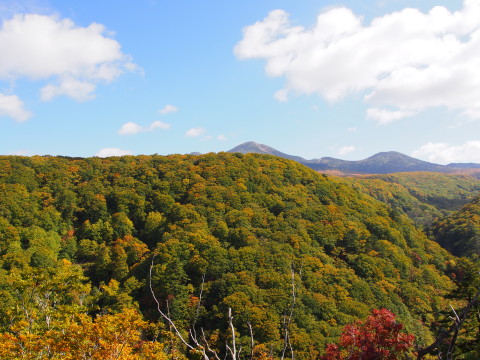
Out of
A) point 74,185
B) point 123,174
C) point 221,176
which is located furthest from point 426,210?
point 74,185

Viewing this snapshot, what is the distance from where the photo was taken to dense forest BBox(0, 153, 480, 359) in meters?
38.0

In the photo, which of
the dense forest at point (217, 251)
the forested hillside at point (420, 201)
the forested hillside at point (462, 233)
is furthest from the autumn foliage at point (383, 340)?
the forested hillside at point (420, 201)

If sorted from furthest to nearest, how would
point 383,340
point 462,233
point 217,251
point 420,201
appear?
1. point 420,201
2. point 462,233
3. point 217,251
4. point 383,340

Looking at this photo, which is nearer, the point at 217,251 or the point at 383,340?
the point at 383,340

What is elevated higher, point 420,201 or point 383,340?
point 383,340

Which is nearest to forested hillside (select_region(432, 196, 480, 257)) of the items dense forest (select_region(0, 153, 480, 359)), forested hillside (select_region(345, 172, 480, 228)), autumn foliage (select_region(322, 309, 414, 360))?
dense forest (select_region(0, 153, 480, 359))

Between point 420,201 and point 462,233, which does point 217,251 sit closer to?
point 462,233

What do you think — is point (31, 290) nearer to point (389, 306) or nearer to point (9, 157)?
point (389, 306)

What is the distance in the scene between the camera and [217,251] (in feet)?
164

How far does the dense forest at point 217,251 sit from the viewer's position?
125 feet

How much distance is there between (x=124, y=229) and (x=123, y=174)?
65.4 ft

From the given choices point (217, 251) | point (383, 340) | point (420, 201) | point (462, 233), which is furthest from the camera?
point (420, 201)

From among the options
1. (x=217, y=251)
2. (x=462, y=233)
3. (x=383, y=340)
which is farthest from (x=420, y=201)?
(x=383, y=340)

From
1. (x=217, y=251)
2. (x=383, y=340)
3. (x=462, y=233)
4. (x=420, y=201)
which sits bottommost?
(x=462, y=233)
